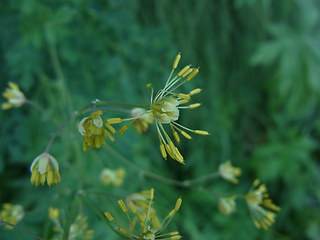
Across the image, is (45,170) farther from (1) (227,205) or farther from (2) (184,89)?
(2) (184,89)

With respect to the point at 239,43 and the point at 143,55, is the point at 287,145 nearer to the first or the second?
the point at 239,43

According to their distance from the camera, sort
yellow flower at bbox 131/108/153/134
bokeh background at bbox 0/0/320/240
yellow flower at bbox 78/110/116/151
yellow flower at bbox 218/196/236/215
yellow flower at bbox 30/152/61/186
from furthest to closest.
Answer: bokeh background at bbox 0/0/320/240
yellow flower at bbox 218/196/236/215
yellow flower at bbox 131/108/153/134
yellow flower at bbox 30/152/61/186
yellow flower at bbox 78/110/116/151

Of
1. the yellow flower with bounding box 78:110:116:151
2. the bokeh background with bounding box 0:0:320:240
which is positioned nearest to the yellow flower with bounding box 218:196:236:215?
the bokeh background with bounding box 0:0:320:240

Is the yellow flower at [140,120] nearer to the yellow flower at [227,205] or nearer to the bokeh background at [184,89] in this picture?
the bokeh background at [184,89]

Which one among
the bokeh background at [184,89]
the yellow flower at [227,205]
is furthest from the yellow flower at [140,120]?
the yellow flower at [227,205]

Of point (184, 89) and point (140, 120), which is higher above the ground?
point (184, 89)

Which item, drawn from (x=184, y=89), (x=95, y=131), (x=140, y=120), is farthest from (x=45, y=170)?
(x=184, y=89)

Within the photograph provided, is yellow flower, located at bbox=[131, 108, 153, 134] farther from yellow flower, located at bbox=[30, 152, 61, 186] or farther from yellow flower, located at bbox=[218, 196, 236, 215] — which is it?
yellow flower, located at bbox=[218, 196, 236, 215]
